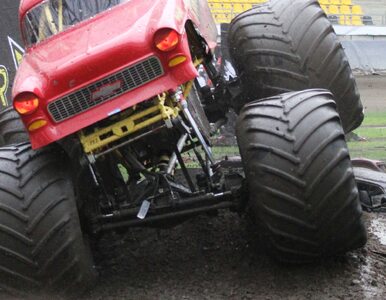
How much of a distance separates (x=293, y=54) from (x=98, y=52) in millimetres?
2084

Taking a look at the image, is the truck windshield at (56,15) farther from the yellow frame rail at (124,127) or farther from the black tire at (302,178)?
the black tire at (302,178)

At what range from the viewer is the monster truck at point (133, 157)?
416 cm

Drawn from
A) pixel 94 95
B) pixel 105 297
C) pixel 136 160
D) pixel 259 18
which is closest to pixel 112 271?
pixel 105 297

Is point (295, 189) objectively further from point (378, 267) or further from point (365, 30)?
point (365, 30)

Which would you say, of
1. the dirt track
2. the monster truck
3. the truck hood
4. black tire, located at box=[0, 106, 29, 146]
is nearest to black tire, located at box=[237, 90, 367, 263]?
the monster truck

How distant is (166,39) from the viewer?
416cm

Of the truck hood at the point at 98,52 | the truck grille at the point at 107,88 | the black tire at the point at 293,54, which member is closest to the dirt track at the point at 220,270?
the black tire at the point at 293,54

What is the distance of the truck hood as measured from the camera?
4.19 meters

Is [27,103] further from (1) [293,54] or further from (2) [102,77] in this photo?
(1) [293,54]

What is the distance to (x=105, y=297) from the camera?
446 cm

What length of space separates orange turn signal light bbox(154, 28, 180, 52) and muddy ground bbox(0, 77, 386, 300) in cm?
166

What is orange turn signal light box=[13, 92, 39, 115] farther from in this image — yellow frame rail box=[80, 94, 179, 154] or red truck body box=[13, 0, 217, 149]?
yellow frame rail box=[80, 94, 179, 154]

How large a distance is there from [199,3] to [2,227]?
3110 millimetres

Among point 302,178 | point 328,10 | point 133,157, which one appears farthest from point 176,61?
point 328,10
